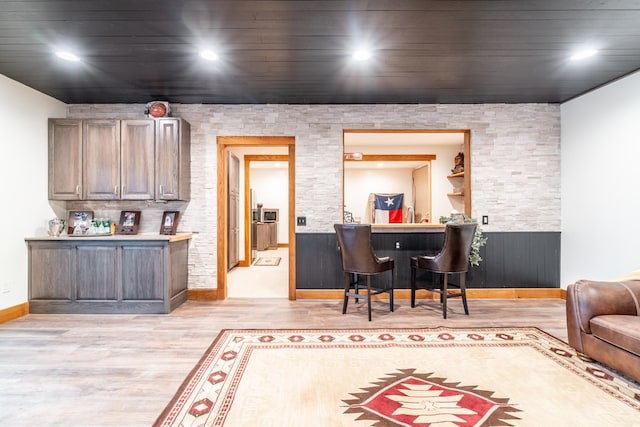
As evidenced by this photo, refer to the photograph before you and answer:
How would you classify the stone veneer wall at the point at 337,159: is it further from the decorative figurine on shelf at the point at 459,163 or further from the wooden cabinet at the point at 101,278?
the decorative figurine on shelf at the point at 459,163

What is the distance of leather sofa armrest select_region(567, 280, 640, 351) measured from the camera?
2.44 metres

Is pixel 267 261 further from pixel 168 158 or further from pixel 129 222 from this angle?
pixel 168 158

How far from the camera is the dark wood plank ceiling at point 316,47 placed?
2.39m

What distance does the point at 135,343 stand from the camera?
300 centimetres

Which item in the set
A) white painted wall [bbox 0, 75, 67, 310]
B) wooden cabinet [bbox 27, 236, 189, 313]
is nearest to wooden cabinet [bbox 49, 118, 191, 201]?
white painted wall [bbox 0, 75, 67, 310]

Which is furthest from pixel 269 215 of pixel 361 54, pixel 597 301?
pixel 597 301

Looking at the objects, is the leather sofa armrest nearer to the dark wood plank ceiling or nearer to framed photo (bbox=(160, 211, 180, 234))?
the dark wood plank ceiling

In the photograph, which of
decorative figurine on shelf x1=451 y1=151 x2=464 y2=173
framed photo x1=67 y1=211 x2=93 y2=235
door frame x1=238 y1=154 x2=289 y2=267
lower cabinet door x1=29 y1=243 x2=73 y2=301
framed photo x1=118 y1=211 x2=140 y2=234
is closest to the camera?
lower cabinet door x1=29 y1=243 x2=73 y2=301

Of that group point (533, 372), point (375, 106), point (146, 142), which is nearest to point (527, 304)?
point (533, 372)

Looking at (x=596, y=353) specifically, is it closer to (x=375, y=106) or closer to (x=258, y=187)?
(x=375, y=106)

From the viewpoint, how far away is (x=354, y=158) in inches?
277

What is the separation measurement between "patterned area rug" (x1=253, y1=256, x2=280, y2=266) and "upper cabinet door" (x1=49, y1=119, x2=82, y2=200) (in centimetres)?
416

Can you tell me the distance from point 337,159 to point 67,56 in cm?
299

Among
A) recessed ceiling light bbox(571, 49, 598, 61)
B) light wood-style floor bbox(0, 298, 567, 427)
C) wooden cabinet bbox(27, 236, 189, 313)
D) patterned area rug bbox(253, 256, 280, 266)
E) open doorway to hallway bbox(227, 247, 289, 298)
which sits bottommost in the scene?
patterned area rug bbox(253, 256, 280, 266)
